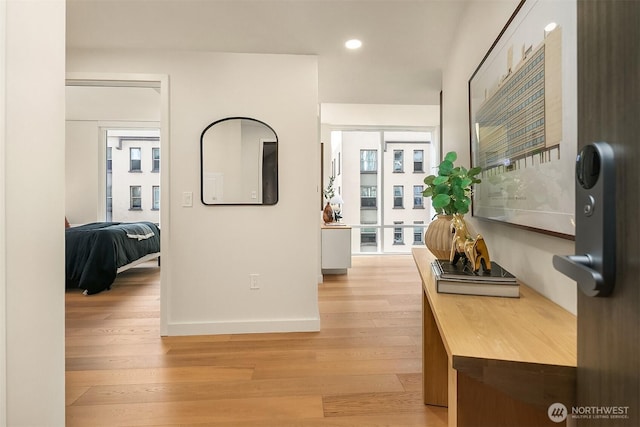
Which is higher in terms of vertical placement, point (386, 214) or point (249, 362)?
point (386, 214)

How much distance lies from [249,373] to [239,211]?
1.26 m

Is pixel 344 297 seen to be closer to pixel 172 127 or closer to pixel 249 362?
pixel 249 362

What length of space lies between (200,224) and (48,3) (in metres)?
1.82

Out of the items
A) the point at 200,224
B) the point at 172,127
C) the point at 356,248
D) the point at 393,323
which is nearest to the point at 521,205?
the point at 393,323

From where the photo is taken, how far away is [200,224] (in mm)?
2781

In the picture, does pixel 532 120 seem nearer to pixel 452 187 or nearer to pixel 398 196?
pixel 452 187

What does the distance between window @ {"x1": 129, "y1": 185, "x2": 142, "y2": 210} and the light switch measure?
4.07m

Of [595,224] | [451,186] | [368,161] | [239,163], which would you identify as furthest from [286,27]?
[368,161]

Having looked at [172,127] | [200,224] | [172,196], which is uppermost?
[172,127]

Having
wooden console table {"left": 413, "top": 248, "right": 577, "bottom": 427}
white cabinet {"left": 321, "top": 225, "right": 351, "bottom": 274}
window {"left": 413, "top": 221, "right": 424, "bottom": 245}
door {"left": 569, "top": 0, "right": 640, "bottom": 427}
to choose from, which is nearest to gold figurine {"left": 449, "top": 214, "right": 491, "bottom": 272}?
wooden console table {"left": 413, "top": 248, "right": 577, "bottom": 427}

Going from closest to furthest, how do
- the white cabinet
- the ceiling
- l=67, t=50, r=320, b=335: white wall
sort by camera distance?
the ceiling, l=67, t=50, r=320, b=335: white wall, the white cabinet

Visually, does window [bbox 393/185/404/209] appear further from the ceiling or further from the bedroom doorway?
the bedroom doorway

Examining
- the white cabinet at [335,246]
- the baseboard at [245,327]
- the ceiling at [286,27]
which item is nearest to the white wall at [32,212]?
the ceiling at [286,27]

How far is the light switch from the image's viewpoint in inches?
108
